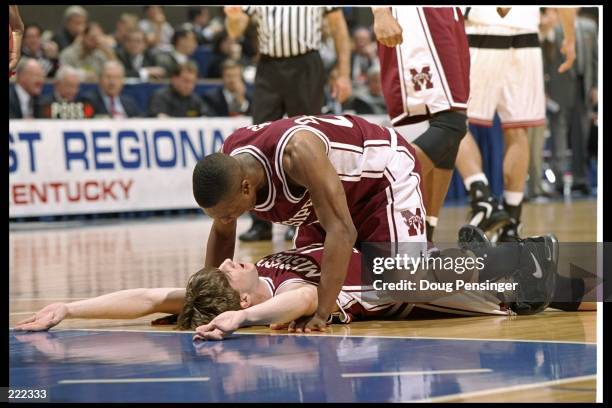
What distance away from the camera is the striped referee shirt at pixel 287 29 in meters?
8.66

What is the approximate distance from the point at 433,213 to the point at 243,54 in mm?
10100

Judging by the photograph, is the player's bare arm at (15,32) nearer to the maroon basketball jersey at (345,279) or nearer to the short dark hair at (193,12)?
the maroon basketball jersey at (345,279)

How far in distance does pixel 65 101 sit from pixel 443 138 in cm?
671

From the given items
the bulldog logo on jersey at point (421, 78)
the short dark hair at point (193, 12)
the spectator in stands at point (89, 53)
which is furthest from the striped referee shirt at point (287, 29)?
the short dark hair at point (193, 12)

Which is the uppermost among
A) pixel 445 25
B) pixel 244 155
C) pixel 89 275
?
pixel 445 25

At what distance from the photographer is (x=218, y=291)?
451 cm

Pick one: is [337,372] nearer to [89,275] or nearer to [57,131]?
[89,275]

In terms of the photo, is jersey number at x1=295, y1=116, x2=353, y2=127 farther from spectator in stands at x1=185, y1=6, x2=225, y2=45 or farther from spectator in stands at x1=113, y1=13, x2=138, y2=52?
spectator in stands at x1=185, y1=6, x2=225, y2=45

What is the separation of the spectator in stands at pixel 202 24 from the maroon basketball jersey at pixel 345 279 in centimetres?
1236

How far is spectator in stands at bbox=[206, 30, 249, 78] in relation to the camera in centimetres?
1509

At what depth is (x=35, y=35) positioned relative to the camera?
44.9 feet

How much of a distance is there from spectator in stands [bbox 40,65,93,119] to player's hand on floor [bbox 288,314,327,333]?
25.0ft
